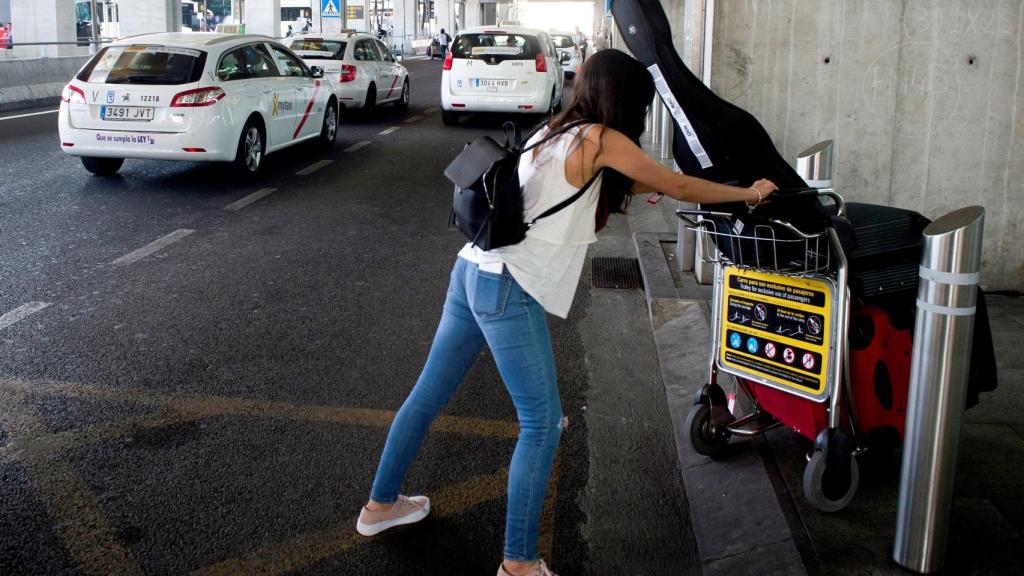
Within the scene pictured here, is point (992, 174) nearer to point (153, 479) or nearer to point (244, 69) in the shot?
point (153, 479)

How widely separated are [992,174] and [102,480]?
538cm

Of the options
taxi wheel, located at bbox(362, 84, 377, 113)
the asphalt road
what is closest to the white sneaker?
the asphalt road

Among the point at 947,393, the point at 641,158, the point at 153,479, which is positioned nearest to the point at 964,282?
the point at 947,393

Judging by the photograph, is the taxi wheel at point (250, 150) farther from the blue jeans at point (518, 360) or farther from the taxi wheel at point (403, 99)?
the taxi wheel at point (403, 99)

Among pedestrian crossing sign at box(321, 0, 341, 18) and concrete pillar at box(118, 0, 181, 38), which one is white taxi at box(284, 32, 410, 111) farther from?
pedestrian crossing sign at box(321, 0, 341, 18)

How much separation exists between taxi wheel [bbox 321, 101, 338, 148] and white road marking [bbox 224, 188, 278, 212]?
3379mm

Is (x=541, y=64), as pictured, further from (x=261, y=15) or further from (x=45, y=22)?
(x=261, y=15)

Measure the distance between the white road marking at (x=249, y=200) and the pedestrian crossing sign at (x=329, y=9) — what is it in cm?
3487

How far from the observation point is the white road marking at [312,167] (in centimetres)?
1175

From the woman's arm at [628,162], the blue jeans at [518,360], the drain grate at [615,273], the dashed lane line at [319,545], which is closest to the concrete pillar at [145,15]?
the drain grate at [615,273]

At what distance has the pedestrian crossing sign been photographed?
142ft

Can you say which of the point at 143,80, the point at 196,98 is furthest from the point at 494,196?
the point at 143,80

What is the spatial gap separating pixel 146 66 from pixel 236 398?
6923 mm

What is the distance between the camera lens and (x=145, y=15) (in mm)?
31719
